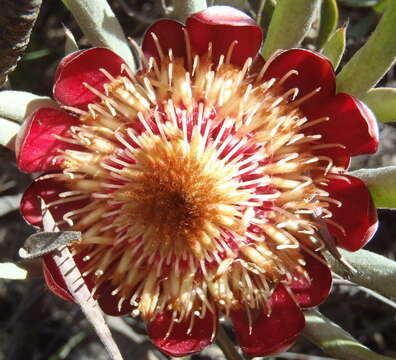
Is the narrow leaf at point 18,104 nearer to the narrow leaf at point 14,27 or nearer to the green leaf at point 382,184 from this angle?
the narrow leaf at point 14,27

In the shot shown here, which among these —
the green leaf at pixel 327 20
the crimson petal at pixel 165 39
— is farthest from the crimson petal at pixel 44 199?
the green leaf at pixel 327 20

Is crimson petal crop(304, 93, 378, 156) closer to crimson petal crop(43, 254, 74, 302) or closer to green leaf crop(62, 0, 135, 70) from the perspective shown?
green leaf crop(62, 0, 135, 70)

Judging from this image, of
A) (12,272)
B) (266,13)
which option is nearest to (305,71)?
(266,13)

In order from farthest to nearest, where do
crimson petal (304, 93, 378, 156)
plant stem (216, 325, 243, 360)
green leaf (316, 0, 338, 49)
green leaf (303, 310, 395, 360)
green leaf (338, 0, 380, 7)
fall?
green leaf (338, 0, 380, 7) → green leaf (316, 0, 338, 49) → plant stem (216, 325, 243, 360) → green leaf (303, 310, 395, 360) → crimson petal (304, 93, 378, 156)

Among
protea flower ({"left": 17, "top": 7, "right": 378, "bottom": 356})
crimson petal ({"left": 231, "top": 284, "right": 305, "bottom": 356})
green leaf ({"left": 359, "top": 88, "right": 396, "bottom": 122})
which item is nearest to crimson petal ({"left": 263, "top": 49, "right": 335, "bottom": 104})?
protea flower ({"left": 17, "top": 7, "right": 378, "bottom": 356})

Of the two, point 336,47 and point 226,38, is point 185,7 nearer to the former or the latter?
point 226,38

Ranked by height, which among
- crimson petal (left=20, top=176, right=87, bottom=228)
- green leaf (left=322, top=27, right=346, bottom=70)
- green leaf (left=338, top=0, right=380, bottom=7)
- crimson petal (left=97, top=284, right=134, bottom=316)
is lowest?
crimson petal (left=97, top=284, right=134, bottom=316)
